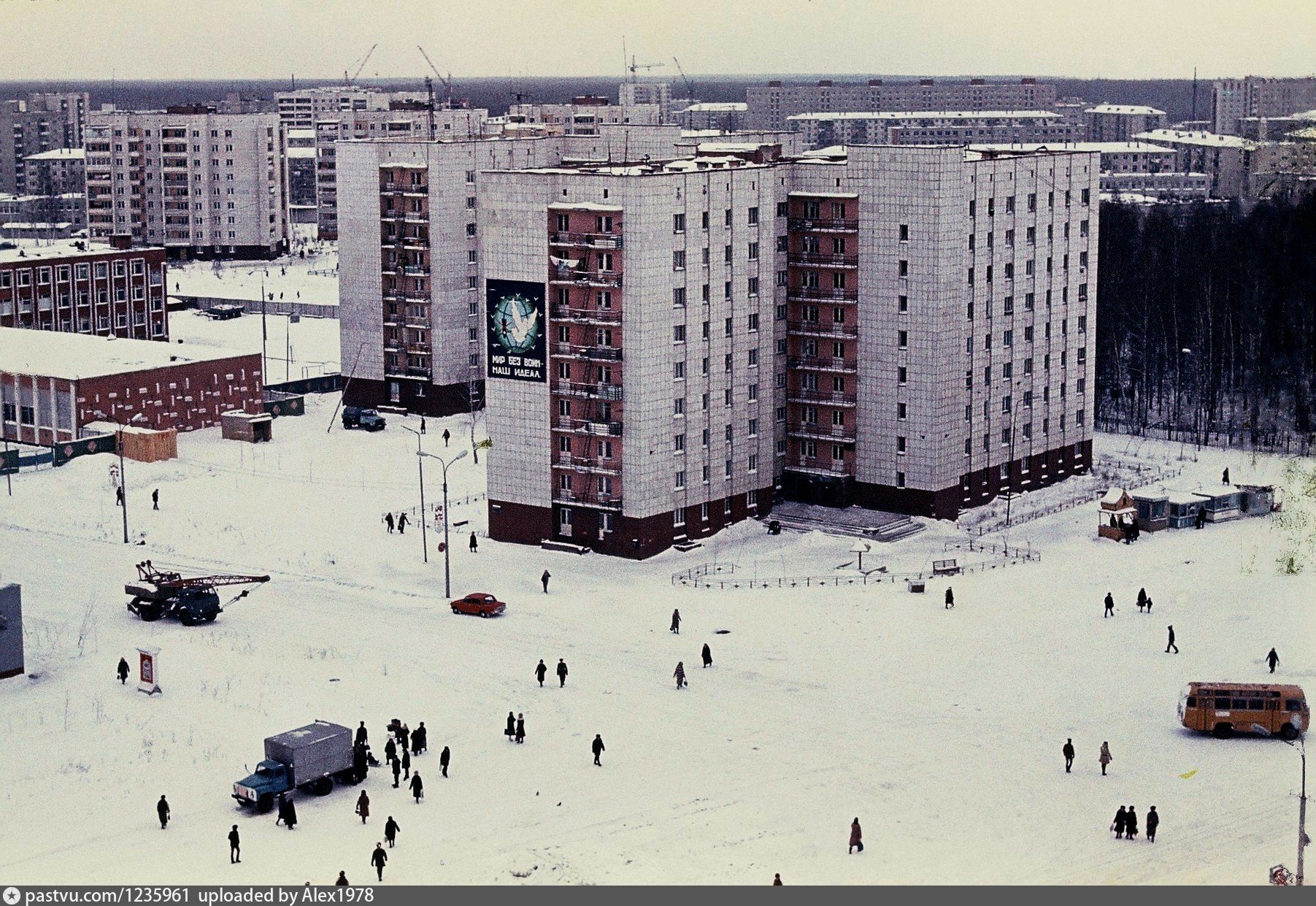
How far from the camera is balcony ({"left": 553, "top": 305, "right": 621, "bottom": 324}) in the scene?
9744 centimetres

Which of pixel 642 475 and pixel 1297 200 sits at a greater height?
pixel 1297 200

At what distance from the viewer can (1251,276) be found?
449 ft

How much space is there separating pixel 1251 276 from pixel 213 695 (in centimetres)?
8490

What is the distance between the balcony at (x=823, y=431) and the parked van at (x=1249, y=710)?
36532 millimetres

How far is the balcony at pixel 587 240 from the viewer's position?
9712 cm

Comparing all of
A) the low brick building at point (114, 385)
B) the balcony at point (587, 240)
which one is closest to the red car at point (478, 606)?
the balcony at point (587, 240)

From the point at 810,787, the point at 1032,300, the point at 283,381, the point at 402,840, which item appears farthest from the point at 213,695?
the point at 283,381

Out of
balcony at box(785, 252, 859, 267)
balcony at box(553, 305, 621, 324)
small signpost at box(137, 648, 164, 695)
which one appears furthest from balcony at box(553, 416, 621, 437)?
small signpost at box(137, 648, 164, 695)

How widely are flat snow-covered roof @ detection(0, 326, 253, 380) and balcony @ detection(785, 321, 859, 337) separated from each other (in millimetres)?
41836

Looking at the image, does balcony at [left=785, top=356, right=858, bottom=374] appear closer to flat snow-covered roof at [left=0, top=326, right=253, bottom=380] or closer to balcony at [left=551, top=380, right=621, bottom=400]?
balcony at [left=551, top=380, right=621, bottom=400]

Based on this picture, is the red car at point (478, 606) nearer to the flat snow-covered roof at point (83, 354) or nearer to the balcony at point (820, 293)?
the balcony at point (820, 293)

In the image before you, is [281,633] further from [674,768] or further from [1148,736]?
[1148,736]

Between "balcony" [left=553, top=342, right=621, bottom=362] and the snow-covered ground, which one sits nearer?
the snow-covered ground

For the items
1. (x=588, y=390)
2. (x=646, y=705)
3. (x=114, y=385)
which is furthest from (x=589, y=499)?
(x=114, y=385)
